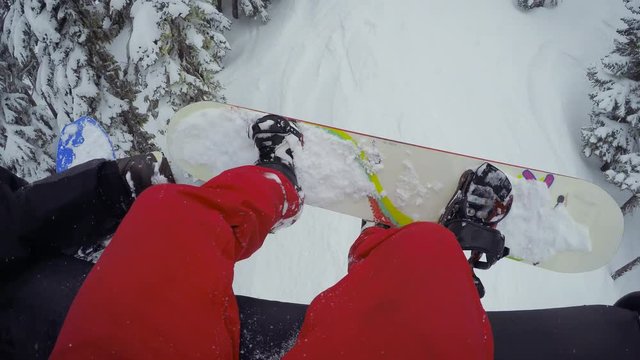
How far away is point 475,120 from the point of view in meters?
8.03

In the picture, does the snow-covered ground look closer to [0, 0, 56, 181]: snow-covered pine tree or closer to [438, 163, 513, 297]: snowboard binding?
[438, 163, 513, 297]: snowboard binding

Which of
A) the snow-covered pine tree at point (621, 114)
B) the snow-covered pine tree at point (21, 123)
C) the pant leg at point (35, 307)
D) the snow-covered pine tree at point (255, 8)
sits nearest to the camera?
the pant leg at point (35, 307)

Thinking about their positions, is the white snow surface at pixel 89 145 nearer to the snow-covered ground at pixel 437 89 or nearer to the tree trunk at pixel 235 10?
the snow-covered ground at pixel 437 89

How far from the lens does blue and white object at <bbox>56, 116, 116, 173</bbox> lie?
10.9 ft

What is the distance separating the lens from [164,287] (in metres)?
1.09

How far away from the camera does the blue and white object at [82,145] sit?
3.33 meters

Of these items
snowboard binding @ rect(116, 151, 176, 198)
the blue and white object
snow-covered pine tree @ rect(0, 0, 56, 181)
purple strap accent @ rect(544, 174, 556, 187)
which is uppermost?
purple strap accent @ rect(544, 174, 556, 187)

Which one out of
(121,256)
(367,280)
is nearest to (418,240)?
(367,280)

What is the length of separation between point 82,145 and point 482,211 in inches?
150

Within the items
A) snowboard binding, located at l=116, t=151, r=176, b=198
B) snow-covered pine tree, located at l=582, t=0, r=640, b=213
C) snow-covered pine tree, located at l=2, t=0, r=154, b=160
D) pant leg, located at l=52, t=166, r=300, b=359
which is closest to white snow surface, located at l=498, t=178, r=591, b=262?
pant leg, located at l=52, t=166, r=300, b=359

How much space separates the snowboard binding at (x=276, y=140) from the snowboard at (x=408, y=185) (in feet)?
0.42

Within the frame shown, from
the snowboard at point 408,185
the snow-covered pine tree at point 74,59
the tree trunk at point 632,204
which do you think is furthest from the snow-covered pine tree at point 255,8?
the tree trunk at point 632,204

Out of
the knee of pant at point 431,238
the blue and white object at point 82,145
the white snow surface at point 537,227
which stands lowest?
the blue and white object at point 82,145

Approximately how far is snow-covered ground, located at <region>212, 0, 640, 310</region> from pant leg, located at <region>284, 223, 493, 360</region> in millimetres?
4303
